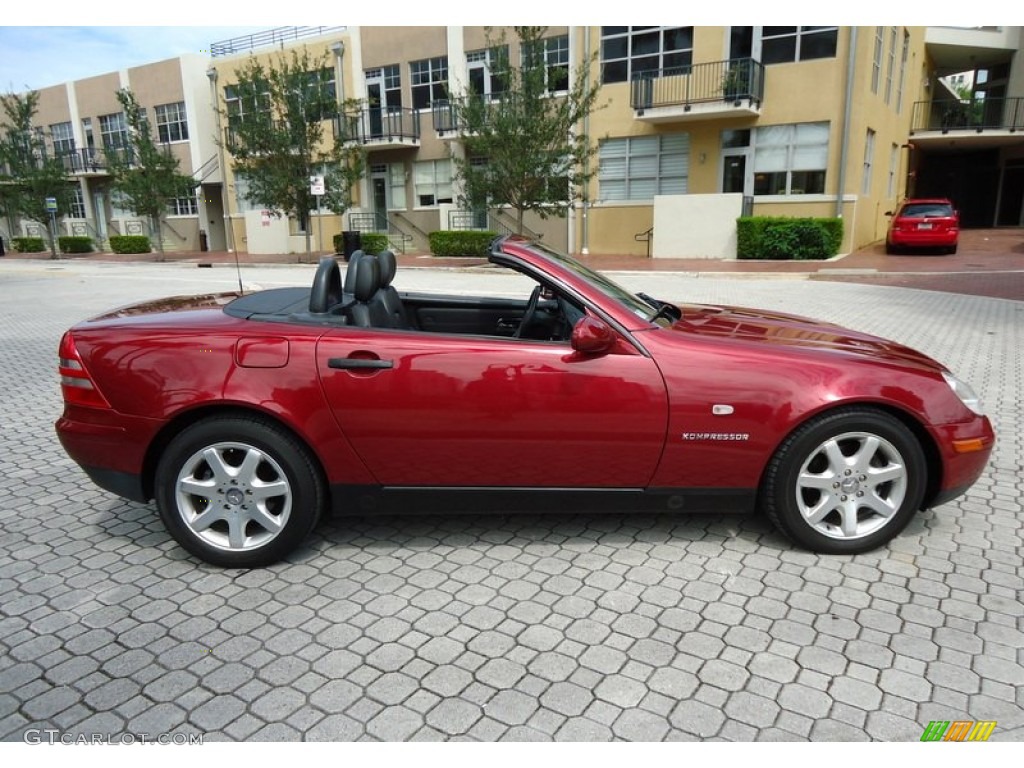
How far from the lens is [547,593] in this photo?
10.8 ft

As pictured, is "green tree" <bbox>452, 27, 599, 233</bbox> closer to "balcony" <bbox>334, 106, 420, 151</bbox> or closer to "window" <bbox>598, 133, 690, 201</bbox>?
"window" <bbox>598, 133, 690, 201</bbox>

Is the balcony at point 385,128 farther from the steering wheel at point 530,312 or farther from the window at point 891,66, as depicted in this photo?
the steering wheel at point 530,312

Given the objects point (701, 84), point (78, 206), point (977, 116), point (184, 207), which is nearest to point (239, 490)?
point (701, 84)

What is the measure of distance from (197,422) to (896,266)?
20565mm

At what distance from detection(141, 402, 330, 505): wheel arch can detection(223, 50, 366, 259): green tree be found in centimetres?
2623

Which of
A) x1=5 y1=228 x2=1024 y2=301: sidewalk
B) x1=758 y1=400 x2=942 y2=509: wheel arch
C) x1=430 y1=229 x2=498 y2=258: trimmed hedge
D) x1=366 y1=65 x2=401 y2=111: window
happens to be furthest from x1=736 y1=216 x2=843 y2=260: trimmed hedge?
x1=758 y1=400 x2=942 y2=509: wheel arch

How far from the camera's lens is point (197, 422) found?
3391 millimetres

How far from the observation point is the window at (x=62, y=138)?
43500mm

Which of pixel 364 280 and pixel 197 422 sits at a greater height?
pixel 364 280

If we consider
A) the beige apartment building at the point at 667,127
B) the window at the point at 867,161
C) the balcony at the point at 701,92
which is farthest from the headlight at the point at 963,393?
the window at the point at 867,161

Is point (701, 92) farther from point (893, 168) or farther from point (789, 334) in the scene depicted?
point (789, 334)

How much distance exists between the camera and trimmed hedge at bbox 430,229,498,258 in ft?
88.1

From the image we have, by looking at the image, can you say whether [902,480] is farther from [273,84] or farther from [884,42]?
[273,84]

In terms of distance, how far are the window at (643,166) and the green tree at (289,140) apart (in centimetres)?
948
